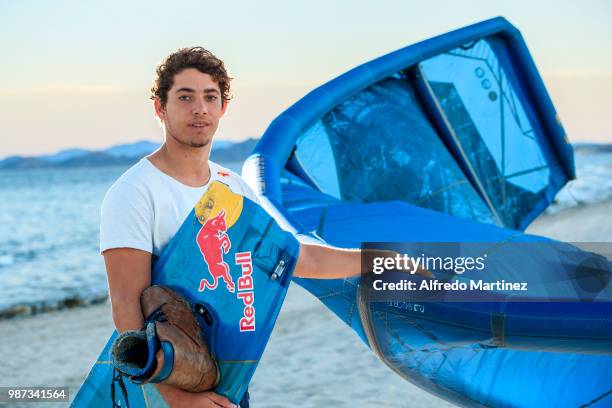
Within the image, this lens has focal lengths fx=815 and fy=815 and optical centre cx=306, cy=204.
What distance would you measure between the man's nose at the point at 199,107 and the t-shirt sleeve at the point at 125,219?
217mm

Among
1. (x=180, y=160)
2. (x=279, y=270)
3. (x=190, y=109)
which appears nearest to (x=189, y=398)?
(x=279, y=270)

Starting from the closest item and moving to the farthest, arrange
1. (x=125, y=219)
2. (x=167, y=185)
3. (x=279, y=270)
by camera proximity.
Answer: (x=125, y=219)
(x=167, y=185)
(x=279, y=270)

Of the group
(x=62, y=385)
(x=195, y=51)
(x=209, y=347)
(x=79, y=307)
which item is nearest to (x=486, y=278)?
(x=209, y=347)

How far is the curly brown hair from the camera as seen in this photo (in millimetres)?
1785

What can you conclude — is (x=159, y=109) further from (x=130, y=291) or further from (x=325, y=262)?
(x=325, y=262)

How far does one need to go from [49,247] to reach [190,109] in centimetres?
1164

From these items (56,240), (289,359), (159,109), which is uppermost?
(159,109)

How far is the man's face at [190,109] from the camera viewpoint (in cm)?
177

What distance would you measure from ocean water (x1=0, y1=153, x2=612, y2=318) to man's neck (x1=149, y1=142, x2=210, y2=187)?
482 centimetres

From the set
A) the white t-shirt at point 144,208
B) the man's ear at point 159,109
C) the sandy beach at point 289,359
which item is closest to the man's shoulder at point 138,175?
the white t-shirt at point 144,208

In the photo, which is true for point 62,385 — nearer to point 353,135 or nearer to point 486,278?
point 353,135

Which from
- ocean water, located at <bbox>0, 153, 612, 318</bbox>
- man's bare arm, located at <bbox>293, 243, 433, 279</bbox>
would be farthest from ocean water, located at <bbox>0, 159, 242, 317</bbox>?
man's bare arm, located at <bbox>293, 243, 433, 279</bbox>

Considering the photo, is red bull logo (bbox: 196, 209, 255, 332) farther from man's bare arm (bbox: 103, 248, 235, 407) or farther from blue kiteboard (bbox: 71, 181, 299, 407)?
man's bare arm (bbox: 103, 248, 235, 407)

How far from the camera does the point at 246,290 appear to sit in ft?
6.06
